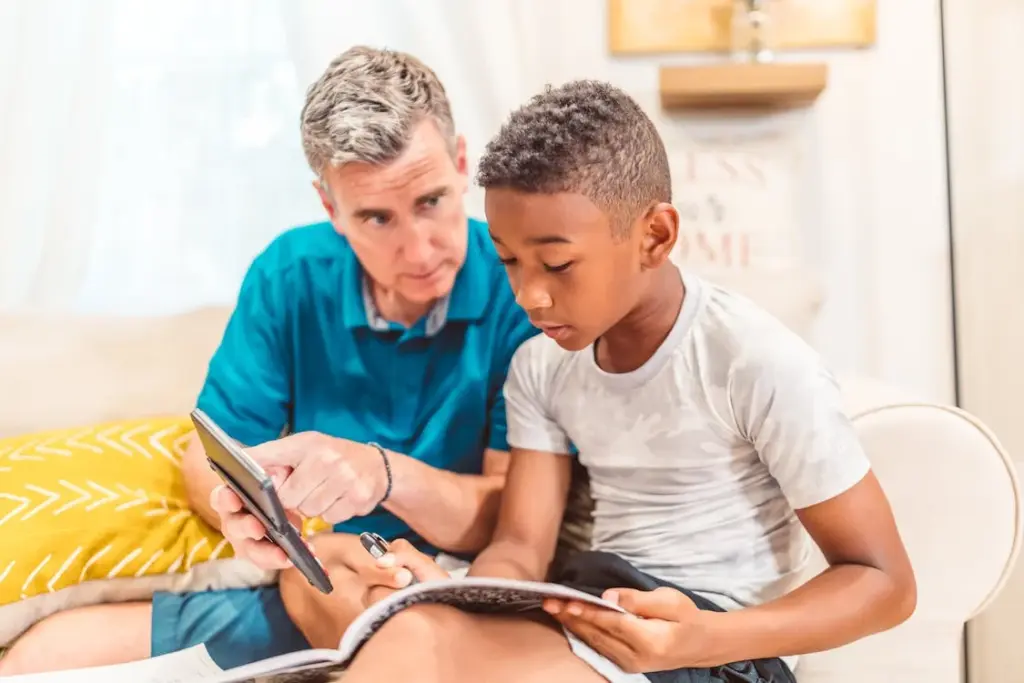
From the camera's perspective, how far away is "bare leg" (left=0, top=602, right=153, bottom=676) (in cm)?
106

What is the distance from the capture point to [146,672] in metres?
0.98

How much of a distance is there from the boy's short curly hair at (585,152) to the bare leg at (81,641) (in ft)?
2.28

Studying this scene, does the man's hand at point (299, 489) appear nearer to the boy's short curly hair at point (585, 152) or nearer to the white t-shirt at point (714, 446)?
the white t-shirt at point (714, 446)

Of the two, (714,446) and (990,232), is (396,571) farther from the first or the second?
(990,232)

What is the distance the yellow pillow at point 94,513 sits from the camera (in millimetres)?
1103

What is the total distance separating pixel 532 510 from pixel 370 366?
303mm

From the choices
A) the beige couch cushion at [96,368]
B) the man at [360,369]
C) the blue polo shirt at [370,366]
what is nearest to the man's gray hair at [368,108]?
the man at [360,369]

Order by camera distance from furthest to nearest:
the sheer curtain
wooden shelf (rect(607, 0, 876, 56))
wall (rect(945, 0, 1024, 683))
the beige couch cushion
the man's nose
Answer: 1. the sheer curtain
2. wooden shelf (rect(607, 0, 876, 56))
3. wall (rect(945, 0, 1024, 683))
4. the beige couch cushion
5. the man's nose

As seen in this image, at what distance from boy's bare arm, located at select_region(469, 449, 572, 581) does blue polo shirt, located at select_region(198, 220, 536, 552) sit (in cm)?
13

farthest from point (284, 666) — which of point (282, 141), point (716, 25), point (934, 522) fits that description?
point (716, 25)

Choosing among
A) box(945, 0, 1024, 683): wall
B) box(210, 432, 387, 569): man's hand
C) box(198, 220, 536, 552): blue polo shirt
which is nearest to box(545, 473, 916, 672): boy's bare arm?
box(210, 432, 387, 569): man's hand

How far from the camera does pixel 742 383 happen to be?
2.91 feet

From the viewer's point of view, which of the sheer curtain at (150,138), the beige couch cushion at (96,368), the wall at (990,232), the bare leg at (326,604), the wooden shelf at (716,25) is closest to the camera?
the bare leg at (326,604)

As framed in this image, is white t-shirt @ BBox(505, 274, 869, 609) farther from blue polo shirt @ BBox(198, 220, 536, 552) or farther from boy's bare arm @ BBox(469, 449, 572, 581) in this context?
blue polo shirt @ BBox(198, 220, 536, 552)
